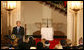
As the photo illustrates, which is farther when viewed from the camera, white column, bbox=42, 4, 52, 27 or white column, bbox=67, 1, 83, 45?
white column, bbox=42, 4, 52, 27

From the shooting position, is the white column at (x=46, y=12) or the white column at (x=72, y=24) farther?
the white column at (x=46, y=12)

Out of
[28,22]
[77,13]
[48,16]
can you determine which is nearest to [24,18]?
[28,22]

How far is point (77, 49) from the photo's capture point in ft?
20.7

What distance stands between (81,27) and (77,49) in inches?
239

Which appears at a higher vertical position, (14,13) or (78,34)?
(14,13)

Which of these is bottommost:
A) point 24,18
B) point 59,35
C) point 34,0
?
point 59,35

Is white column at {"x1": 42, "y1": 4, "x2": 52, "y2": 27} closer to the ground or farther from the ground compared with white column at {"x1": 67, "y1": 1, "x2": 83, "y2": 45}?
farther from the ground

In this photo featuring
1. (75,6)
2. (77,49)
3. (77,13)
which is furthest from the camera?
(77,13)

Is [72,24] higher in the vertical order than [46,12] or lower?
lower

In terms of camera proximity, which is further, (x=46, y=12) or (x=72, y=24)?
(x=46, y=12)

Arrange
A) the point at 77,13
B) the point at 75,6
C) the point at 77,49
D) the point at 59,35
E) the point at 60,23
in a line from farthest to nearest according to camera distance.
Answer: the point at 60,23 → the point at 59,35 → the point at 77,13 → the point at 75,6 → the point at 77,49

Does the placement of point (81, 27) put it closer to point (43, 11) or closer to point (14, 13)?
point (14, 13)

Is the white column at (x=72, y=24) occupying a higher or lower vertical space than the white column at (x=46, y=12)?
lower

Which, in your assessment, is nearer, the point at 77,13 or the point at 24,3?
the point at 77,13
